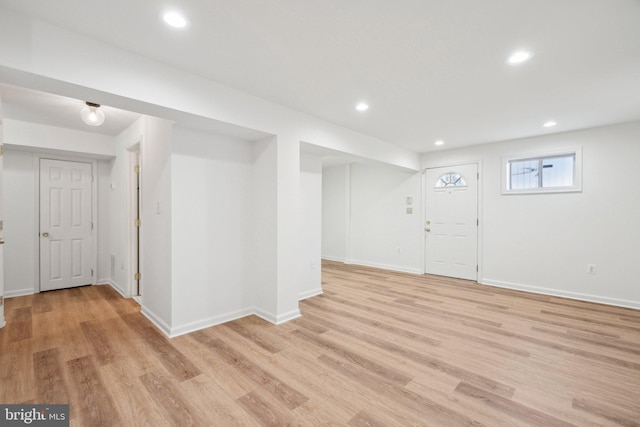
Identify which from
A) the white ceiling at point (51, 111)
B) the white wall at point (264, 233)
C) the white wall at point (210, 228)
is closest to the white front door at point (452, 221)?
the white wall at point (264, 233)

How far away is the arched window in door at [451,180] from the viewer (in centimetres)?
544

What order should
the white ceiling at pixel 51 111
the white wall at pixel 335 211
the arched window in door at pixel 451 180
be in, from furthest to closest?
the white wall at pixel 335 211 → the arched window in door at pixel 451 180 → the white ceiling at pixel 51 111

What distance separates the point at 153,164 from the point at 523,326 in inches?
185

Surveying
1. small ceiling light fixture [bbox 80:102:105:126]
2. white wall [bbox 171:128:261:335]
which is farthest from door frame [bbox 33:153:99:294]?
white wall [bbox 171:128:261:335]

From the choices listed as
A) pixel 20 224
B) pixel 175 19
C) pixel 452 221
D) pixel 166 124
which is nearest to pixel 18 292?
pixel 20 224

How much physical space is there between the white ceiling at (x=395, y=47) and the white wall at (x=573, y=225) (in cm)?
86

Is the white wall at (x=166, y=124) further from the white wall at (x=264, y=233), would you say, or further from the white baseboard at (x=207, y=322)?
the white baseboard at (x=207, y=322)

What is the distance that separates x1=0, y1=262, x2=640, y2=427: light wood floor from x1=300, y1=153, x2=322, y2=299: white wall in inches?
22.7

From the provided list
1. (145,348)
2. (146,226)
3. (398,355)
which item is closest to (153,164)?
(146,226)

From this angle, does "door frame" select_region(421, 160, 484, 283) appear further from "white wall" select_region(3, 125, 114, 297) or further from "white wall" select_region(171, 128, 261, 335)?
"white wall" select_region(3, 125, 114, 297)

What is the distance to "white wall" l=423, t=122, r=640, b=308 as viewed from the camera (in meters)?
3.94

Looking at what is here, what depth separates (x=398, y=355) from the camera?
8.43 ft

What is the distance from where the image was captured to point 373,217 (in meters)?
6.75

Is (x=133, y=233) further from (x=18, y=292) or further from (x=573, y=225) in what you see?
(x=573, y=225)
